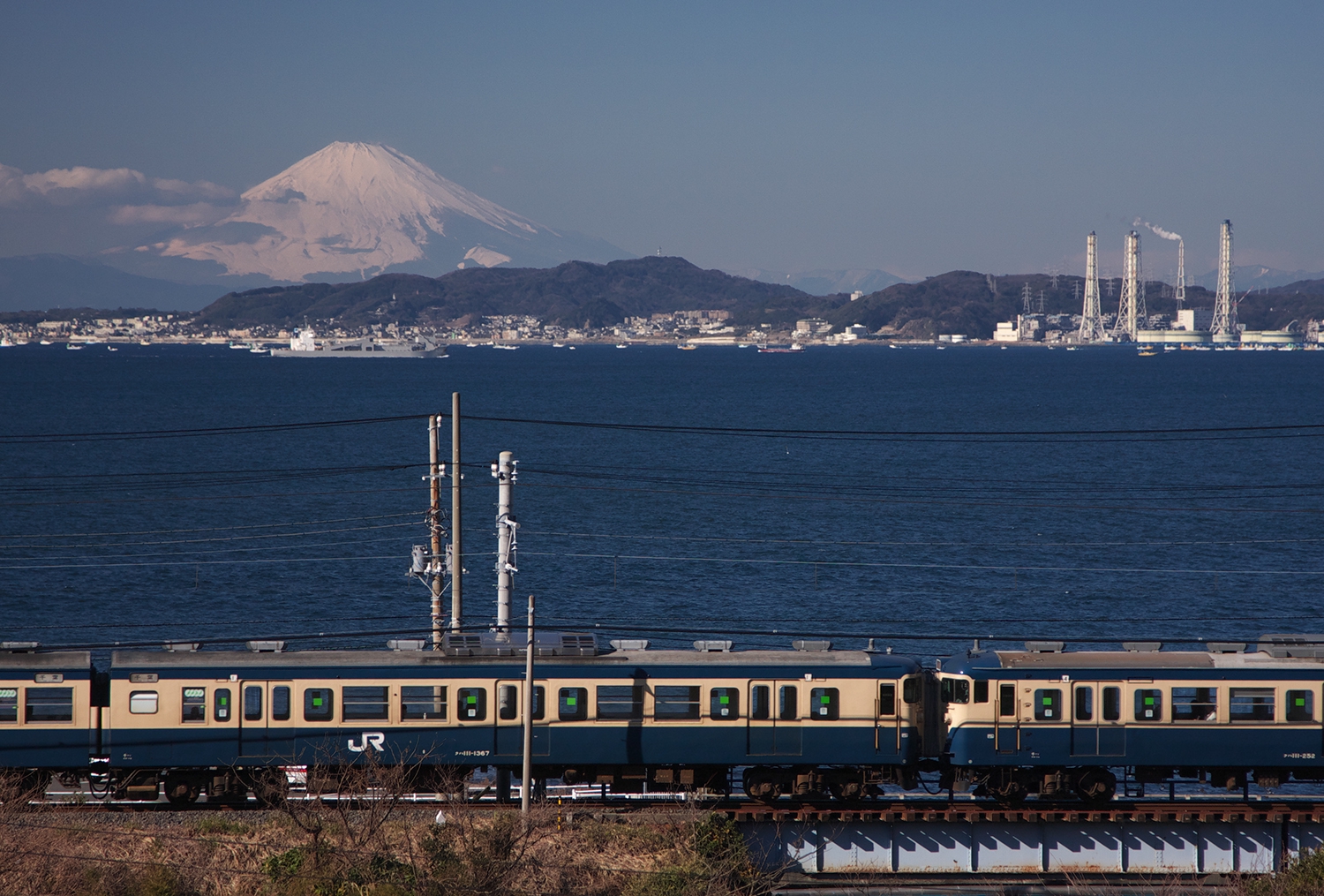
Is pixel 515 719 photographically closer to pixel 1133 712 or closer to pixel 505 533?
pixel 505 533

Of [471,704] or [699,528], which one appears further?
[699,528]

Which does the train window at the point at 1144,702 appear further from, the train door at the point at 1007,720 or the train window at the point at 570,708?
the train window at the point at 570,708

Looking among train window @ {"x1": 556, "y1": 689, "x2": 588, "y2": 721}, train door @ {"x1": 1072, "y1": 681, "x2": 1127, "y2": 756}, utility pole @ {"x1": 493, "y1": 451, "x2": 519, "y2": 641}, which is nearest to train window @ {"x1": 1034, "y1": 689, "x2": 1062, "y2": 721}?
train door @ {"x1": 1072, "y1": 681, "x2": 1127, "y2": 756}

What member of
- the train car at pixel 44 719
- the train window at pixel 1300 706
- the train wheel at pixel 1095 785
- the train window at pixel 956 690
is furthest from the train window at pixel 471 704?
the train window at pixel 1300 706

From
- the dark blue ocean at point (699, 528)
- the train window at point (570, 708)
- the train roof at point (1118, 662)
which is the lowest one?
the dark blue ocean at point (699, 528)

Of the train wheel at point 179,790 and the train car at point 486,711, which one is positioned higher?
the train car at point 486,711

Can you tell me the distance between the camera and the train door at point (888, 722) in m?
19.0

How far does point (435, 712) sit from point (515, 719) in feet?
4.04

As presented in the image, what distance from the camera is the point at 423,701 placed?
18.7 metres

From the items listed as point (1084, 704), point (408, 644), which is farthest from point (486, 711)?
point (1084, 704)

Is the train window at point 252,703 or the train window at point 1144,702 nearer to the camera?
A: the train window at point 252,703

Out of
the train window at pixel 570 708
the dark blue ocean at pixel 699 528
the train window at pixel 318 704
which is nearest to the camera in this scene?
the train window at pixel 318 704

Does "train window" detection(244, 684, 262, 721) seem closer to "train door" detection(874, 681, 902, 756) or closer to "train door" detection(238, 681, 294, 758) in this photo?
"train door" detection(238, 681, 294, 758)

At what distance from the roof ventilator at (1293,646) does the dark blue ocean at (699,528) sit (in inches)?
107
